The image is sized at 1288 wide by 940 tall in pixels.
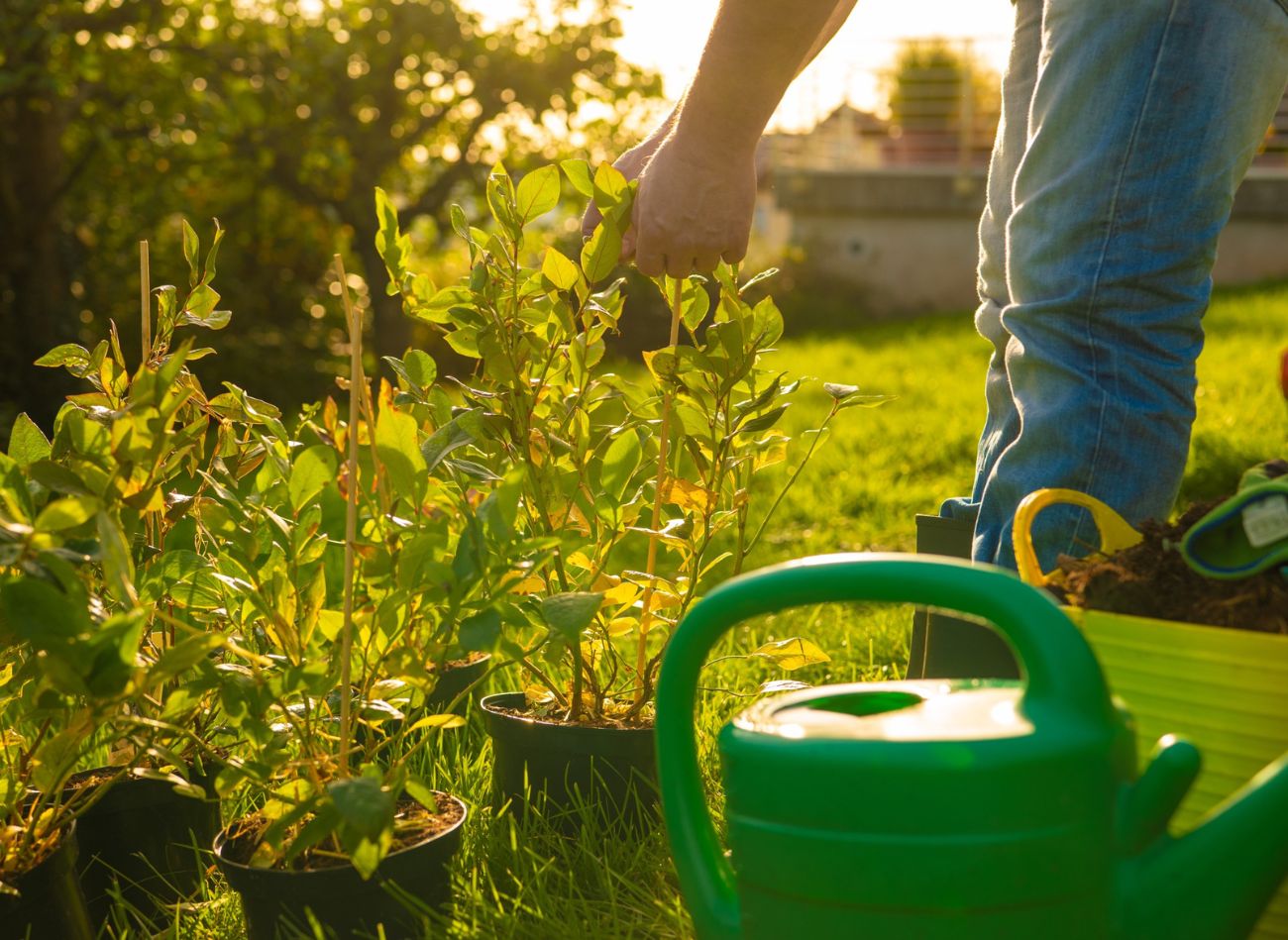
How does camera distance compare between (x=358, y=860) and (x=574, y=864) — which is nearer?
(x=358, y=860)

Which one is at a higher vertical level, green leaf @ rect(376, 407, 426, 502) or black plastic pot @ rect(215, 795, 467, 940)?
green leaf @ rect(376, 407, 426, 502)

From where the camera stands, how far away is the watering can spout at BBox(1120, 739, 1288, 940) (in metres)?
0.85

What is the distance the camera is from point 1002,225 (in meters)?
1.76

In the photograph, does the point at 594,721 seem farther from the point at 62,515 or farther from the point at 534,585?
the point at 62,515

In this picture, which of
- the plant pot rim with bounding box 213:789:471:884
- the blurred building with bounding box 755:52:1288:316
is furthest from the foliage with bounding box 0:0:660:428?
the plant pot rim with bounding box 213:789:471:884

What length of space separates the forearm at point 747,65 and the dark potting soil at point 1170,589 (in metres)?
0.59

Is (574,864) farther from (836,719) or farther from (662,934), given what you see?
(836,719)

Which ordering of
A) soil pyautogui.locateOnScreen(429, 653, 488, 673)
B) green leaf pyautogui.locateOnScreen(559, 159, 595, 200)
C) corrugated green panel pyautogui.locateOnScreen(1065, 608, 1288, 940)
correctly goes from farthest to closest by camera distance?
soil pyautogui.locateOnScreen(429, 653, 488, 673), green leaf pyautogui.locateOnScreen(559, 159, 595, 200), corrugated green panel pyautogui.locateOnScreen(1065, 608, 1288, 940)

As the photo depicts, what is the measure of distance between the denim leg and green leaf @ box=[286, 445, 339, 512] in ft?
2.75

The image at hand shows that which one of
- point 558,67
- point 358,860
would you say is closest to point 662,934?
point 358,860

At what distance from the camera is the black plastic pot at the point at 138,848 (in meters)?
1.45

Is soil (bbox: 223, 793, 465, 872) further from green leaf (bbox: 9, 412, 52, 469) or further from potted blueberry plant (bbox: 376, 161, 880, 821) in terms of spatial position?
green leaf (bbox: 9, 412, 52, 469)

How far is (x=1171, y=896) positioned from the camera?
0.86 meters

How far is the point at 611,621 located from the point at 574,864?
0.29m
